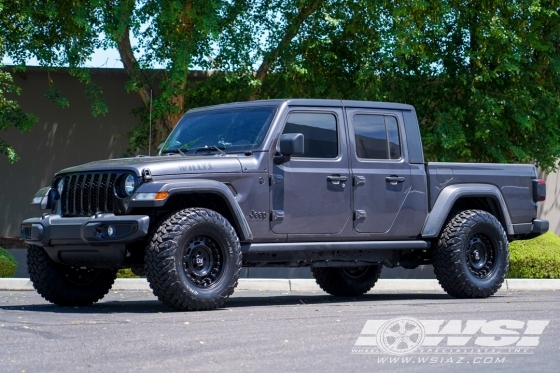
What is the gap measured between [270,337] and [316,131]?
3.88 metres

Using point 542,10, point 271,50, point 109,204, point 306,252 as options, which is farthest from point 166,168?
point 542,10

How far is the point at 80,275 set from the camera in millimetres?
11180

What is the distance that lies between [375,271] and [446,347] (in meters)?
5.93

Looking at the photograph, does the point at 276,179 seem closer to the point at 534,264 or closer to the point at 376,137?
the point at 376,137

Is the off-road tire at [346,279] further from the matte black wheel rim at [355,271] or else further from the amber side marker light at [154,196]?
→ the amber side marker light at [154,196]

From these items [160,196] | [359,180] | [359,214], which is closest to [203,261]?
[160,196]

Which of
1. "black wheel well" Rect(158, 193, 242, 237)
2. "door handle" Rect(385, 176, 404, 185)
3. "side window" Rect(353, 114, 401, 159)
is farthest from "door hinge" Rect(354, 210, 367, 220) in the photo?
"black wheel well" Rect(158, 193, 242, 237)

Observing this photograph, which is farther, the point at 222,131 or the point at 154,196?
the point at 222,131

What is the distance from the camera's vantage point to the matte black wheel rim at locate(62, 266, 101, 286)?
11.1 meters

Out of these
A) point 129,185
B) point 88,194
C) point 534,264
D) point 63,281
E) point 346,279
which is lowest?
point 534,264

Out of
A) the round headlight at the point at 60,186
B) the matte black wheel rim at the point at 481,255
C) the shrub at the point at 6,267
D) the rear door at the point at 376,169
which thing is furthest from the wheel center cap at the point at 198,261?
the shrub at the point at 6,267

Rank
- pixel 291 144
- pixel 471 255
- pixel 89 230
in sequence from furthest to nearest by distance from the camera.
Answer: pixel 471 255, pixel 291 144, pixel 89 230

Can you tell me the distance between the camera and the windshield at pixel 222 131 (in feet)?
35.7

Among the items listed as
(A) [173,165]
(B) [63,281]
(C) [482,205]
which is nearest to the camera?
(A) [173,165]
